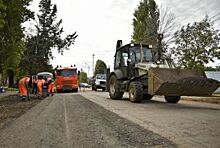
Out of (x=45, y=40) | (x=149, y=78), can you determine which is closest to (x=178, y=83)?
(x=149, y=78)

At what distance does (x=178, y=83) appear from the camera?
43.6ft

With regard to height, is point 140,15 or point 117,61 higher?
point 140,15

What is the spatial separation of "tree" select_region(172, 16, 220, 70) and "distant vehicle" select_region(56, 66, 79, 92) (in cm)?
1213

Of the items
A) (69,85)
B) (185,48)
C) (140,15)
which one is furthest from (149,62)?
(140,15)

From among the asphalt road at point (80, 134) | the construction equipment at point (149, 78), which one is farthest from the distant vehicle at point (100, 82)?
the asphalt road at point (80, 134)

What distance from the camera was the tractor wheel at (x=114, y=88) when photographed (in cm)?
1853

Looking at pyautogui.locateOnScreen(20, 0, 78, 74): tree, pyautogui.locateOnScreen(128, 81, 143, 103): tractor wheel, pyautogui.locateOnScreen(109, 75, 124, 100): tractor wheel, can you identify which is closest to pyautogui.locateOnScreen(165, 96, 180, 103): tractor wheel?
pyautogui.locateOnScreen(128, 81, 143, 103): tractor wheel

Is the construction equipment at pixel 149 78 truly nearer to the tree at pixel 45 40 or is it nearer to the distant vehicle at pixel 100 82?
the distant vehicle at pixel 100 82

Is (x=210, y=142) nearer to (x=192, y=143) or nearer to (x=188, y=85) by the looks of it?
(x=192, y=143)

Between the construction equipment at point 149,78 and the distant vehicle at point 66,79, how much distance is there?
61.1 ft

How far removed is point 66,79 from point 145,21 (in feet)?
47.0

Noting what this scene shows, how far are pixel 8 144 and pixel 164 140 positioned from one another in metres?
2.99

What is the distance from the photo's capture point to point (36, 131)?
317 inches

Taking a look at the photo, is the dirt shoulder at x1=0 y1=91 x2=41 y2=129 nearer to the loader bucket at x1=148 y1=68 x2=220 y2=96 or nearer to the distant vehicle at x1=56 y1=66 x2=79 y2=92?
the loader bucket at x1=148 y1=68 x2=220 y2=96
